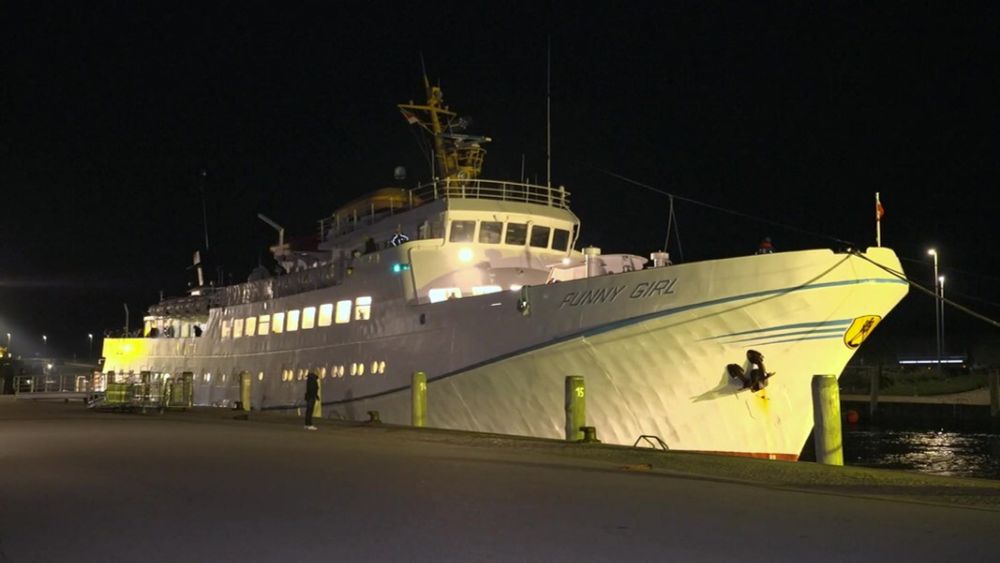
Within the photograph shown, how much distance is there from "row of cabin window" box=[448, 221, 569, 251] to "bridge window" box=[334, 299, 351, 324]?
3860 millimetres

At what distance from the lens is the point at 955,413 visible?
3888cm

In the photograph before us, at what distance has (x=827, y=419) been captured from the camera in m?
12.1

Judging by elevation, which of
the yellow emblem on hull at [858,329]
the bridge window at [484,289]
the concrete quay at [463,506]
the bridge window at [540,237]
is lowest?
the concrete quay at [463,506]

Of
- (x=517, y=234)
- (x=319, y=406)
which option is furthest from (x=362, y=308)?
(x=517, y=234)

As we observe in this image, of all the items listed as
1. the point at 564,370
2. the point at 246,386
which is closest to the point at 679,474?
the point at 564,370

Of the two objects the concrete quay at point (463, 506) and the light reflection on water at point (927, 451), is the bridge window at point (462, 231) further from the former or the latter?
the light reflection on water at point (927, 451)

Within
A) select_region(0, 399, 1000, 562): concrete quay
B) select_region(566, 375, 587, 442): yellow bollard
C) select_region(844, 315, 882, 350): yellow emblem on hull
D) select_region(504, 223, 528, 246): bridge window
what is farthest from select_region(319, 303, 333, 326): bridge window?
select_region(844, 315, 882, 350): yellow emblem on hull

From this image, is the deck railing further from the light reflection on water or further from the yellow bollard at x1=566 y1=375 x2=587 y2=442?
the light reflection on water

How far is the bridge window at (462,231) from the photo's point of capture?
20938 millimetres

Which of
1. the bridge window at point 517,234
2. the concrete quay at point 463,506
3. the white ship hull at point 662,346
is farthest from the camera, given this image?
the bridge window at point 517,234

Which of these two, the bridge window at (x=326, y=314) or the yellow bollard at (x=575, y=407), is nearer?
the yellow bollard at (x=575, y=407)

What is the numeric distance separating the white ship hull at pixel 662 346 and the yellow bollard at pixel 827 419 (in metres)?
2.66

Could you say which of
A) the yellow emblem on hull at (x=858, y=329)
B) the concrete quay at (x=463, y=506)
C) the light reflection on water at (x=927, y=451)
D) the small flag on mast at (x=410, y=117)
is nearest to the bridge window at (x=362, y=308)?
the small flag on mast at (x=410, y=117)

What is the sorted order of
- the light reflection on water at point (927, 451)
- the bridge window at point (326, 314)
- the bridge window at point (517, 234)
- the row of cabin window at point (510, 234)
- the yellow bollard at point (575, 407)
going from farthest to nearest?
the bridge window at point (326, 314) < the bridge window at point (517, 234) < the light reflection on water at point (927, 451) < the row of cabin window at point (510, 234) < the yellow bollard at point (575, 407)
